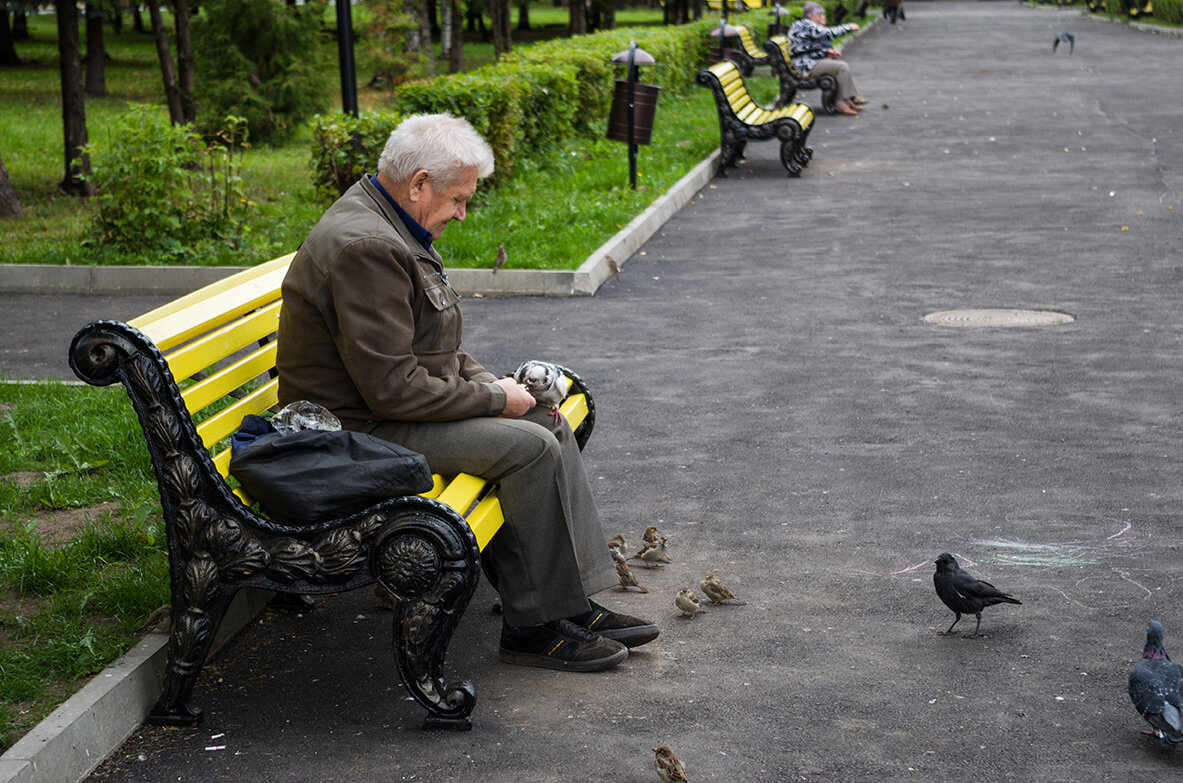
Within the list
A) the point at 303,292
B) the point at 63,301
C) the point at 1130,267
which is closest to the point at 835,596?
the point at 303,292

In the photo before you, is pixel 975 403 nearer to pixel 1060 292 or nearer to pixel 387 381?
pixel 1060 292

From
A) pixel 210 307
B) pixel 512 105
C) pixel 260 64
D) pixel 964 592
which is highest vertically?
pixel 260 64

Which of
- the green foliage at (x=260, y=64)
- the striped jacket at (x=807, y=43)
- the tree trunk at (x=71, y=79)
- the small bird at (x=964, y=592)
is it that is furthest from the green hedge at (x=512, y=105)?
the small bird at (x=964, y=592)

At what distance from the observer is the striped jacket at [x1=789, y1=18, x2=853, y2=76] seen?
2269cm

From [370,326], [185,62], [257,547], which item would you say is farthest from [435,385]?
[185,62]

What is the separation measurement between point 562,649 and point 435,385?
3.26 feet

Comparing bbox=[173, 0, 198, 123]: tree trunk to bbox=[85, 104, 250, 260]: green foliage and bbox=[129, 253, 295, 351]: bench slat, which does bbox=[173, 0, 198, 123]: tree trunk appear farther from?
bbox=[129, 253, 295, 351]: bench slat

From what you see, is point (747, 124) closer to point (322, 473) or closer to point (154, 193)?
point (154, 193)

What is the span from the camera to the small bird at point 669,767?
12.0ft

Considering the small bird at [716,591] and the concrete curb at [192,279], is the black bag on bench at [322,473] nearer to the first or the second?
the small bird at [716,591]

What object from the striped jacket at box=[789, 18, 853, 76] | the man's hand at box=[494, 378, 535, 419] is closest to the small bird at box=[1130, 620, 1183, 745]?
the man's hand at box=[494, 378, 535, 419]

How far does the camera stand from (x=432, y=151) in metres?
4.43

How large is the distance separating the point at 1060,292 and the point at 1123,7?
1828 inches

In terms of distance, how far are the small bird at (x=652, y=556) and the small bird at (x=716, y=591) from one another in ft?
1.11
